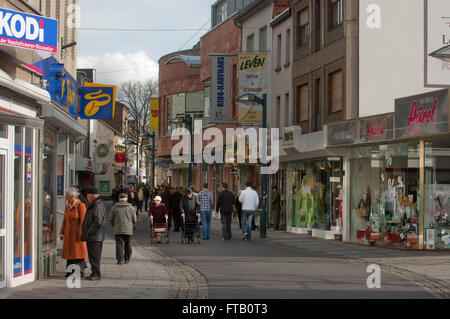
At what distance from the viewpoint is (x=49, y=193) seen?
14.4 m

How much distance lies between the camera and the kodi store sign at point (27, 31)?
1173 cm

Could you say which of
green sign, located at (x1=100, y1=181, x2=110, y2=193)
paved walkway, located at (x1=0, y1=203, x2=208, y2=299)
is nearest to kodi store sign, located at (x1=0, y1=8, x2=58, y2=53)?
paved walkway, located at (x1=0, y1=203, x2=208, y2=299)

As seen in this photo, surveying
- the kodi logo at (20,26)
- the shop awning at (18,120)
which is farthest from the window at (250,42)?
the shop awning at (18,120)

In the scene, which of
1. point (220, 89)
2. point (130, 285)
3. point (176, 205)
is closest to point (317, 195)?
point (176, 205)

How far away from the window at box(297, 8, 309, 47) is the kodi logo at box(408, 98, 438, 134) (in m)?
10.4

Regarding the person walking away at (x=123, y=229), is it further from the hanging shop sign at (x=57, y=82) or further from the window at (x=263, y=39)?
the window at (x=263, y=39)

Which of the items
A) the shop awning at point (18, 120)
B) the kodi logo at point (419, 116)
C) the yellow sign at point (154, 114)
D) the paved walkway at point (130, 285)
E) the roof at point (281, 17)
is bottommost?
the paved walkway at point (130, 285)

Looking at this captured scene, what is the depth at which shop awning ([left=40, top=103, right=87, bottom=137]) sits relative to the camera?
13.4 metres

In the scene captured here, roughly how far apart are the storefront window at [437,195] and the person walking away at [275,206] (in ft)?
35.9

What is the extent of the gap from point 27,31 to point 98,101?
8.08m

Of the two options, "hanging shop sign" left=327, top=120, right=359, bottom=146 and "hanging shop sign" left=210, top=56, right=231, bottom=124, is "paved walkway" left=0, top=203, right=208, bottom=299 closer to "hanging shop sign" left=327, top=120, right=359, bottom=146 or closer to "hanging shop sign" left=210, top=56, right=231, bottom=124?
"hanging shop sign" left=327, top=120, right=359, bottom=146

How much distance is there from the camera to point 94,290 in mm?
12070

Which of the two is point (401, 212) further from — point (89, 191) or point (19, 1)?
point (19, 1)
